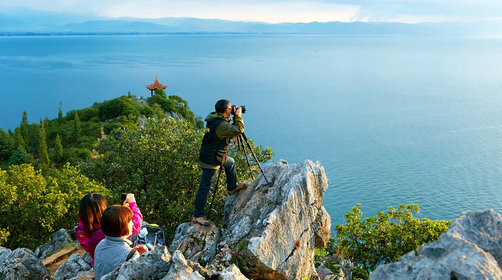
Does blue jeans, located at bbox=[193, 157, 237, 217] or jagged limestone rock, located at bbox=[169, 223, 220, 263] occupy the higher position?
blue jeans, located at bbox=[193, 157, 237, 217]

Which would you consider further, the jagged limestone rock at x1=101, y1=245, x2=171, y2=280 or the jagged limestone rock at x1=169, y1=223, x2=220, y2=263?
the jagged limestone rock at x1=169, y1=223, x2=220, y2=263

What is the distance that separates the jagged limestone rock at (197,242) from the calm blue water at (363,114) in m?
40.4

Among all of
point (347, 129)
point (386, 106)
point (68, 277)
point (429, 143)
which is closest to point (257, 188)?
point (68, 277)

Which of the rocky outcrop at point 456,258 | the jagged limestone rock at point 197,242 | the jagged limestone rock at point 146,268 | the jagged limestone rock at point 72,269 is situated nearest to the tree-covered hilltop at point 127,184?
the jagged limestone rock at point 197,242

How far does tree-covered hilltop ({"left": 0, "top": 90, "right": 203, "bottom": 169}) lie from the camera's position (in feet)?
233

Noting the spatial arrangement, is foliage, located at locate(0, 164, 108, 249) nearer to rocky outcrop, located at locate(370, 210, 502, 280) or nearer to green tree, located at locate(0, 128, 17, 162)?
rocky outcrop, located at locate(370, 210, 502, 280)

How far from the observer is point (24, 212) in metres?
19.7

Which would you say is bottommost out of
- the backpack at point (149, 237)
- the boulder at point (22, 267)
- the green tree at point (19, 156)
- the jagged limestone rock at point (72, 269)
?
the green tree at point (19, 156)

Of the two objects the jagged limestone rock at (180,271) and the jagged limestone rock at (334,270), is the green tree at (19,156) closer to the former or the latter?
the jagged limestone rock at (334,270)

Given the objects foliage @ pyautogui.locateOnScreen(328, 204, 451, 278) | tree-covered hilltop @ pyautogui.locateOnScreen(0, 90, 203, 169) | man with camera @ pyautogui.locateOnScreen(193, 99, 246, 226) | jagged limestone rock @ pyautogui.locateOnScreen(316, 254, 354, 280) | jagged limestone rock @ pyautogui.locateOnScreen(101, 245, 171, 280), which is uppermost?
man with camera @ pyautogui.locateOnScreen(193, 99, 246, 226)

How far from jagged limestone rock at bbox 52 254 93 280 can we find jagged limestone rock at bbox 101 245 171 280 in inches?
187

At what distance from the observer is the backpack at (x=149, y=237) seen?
9.42m

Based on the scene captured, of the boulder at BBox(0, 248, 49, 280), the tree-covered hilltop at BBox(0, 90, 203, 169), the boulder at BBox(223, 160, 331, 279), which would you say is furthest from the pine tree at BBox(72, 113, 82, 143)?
the boulder at BBox(223, 160, 331, 279)

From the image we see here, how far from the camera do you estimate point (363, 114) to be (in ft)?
349
